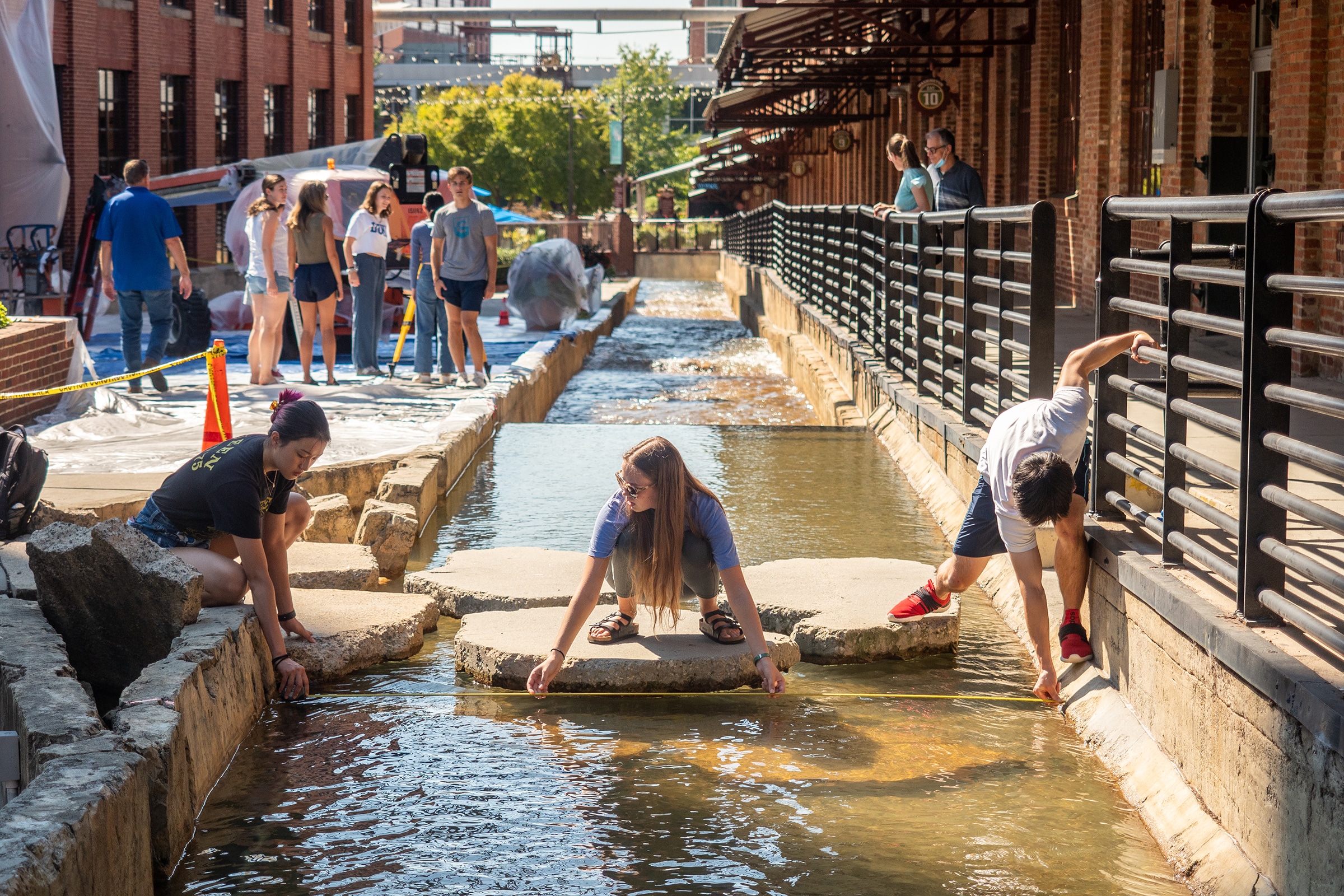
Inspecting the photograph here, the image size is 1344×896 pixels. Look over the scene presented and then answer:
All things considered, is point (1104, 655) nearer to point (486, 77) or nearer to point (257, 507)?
point (257, 507)

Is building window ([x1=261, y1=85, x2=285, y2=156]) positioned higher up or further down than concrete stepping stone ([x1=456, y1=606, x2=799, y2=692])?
higher up

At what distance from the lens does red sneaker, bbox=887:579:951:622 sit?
5.69m

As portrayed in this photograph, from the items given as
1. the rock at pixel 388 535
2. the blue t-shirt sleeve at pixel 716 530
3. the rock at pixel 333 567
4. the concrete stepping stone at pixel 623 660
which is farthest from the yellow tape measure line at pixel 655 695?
the rock at pixel 388 535

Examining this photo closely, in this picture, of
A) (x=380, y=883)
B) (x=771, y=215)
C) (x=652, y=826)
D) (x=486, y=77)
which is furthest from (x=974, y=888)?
(x=486, y=77)

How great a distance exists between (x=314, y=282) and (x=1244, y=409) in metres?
9.23

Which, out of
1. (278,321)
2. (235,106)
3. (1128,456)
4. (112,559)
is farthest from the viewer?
(235,106)

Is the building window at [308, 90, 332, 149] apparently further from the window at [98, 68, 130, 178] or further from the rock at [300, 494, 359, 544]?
the rock at [300, 494, 359, 544]

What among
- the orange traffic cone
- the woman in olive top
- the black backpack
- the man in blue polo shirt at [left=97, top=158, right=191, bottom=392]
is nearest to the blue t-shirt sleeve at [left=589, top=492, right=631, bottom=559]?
the black backpack

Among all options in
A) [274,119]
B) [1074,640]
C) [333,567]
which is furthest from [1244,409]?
[274,119]

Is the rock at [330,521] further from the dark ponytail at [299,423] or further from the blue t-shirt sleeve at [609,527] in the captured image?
the blue t-shirt sleeve at [609,527]

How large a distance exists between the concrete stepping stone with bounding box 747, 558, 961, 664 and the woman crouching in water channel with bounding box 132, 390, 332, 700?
194 cm

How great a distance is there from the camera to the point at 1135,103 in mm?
14109

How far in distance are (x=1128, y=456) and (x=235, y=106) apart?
2590 centimetres

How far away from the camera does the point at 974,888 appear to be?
3.66 metres
